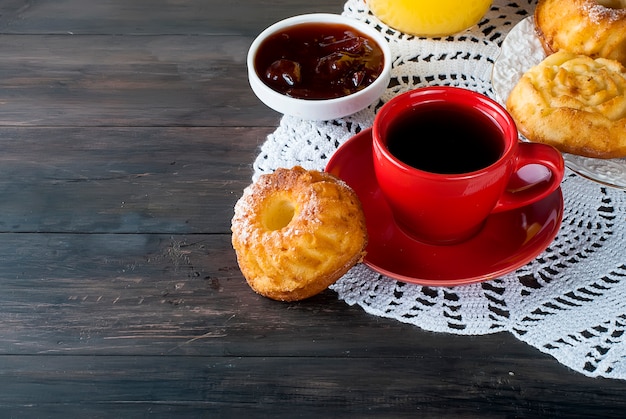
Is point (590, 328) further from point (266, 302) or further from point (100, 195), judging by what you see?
point (100, 195)

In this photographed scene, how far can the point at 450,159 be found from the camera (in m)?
0.88

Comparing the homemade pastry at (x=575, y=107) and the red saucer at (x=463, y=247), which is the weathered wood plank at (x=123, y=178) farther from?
the homemade pastry at (x=575, y=107)

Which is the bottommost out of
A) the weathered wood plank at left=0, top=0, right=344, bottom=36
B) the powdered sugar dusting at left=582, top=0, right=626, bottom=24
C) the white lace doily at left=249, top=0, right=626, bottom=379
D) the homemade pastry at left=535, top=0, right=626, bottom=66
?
the white lace doily at left=249, top=0, right=626, bottom=379

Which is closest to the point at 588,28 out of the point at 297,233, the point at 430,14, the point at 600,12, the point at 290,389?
the point at 600,12

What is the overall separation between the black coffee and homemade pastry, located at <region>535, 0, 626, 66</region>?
34 cm

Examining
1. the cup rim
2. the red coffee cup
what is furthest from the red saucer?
the cup rim

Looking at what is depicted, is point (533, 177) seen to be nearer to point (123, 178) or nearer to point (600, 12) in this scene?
point (600, 12)

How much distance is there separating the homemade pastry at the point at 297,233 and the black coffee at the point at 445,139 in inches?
3.9

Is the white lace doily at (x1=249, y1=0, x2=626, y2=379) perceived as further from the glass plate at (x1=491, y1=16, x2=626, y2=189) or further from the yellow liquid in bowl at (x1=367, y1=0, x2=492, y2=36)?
the yellow liquid in bowl at (x1=367, y1=0, x2=492, y2=36)

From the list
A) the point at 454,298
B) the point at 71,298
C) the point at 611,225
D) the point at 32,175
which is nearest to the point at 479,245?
the point at 454,298

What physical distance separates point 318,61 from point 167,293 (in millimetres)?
465

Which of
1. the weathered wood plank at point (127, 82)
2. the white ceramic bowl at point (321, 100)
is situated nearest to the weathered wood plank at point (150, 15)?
the weathered wood plank at point (127, 82)

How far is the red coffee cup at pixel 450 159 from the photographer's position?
838mm

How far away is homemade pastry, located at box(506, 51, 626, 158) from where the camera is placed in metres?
0.99
